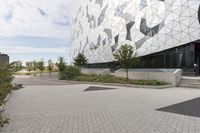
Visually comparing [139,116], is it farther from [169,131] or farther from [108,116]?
[169,131]

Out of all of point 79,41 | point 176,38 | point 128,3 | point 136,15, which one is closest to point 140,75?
point 176,38

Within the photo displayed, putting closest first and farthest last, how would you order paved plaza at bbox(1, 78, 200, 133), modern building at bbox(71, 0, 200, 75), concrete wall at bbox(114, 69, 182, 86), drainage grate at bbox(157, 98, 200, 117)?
paved plaza at bbox(1, 78, 200, 133) → drainage grate at bbox(157, 98, 200, 117) → concrete wall at bbox(114, 69, 182, 86) → modern building at bbox(71, 0, 200, 75)

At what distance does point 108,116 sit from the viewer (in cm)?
914

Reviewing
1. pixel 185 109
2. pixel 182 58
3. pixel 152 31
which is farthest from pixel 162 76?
pixel 185 109

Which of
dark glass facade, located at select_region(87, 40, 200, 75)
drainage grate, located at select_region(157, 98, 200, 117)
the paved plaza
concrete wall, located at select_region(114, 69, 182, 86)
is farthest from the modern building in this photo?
the paved plaza

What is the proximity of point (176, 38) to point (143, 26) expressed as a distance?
638 centimetres

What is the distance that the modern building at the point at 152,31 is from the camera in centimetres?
2922

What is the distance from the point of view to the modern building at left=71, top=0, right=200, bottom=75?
95.9 feet

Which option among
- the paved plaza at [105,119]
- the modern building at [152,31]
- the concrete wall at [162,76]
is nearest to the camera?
the paved plaza at [105,119]

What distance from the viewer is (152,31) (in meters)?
33.5

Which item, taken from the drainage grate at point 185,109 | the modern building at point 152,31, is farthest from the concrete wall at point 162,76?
the drainage grate at point 185,109

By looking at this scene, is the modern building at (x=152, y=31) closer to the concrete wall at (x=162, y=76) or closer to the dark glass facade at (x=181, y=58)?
the dark glass facade at (x=181, y=58)

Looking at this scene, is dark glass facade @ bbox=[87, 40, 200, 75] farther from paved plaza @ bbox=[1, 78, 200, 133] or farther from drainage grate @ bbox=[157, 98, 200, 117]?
paved plaza @ bbox=[1, 78, 200, 133]

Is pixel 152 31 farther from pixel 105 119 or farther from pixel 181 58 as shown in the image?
pixel 105 119
